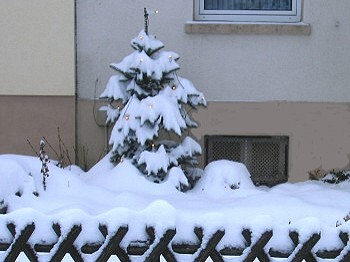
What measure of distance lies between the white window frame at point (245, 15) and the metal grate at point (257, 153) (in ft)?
3.92

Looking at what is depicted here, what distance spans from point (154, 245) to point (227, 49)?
144 inches

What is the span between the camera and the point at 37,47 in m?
5.45

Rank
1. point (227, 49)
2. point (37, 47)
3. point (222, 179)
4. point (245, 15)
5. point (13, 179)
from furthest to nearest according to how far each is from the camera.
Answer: point (245, 15) < point (227, 49) < point (37, 47) < point (222, 179) < point (13, 179)

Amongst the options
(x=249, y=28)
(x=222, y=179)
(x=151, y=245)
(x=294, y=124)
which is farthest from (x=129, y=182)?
(x=151, y=245)

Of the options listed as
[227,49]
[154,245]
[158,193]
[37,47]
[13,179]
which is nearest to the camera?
[154,245]

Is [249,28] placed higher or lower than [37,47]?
higher

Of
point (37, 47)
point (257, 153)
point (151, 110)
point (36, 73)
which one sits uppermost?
point (37, 47)

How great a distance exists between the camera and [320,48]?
219 inches

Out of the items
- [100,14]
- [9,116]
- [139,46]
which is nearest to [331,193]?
[139,46]

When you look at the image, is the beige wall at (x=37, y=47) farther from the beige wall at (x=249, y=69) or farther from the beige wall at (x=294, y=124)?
the beige wall at (x=294, y=124)

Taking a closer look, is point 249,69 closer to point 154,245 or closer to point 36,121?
point 36,121

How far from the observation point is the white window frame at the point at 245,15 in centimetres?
569

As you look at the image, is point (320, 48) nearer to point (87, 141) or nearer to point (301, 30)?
point (301, 30)

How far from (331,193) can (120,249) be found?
3.07 metres
